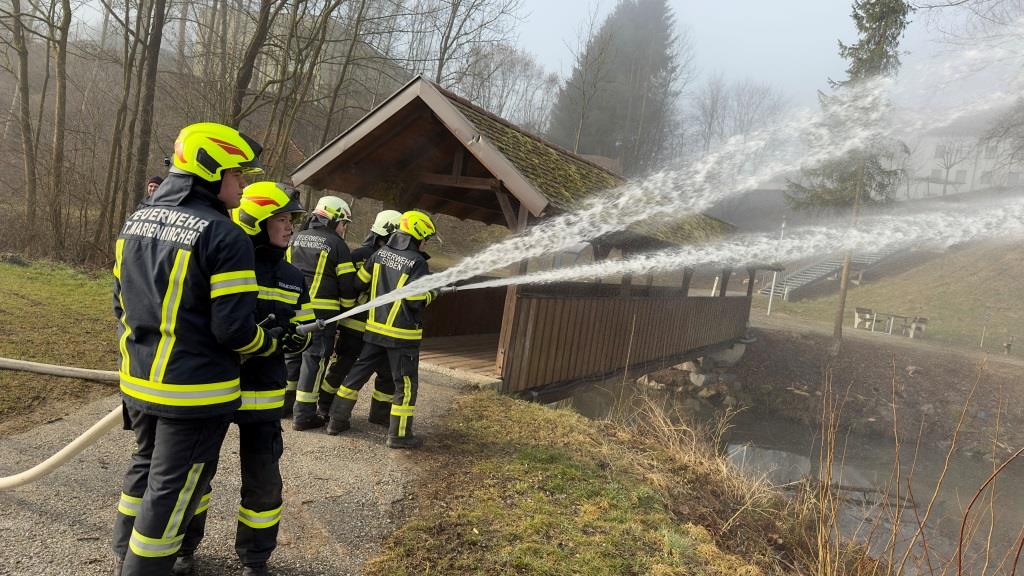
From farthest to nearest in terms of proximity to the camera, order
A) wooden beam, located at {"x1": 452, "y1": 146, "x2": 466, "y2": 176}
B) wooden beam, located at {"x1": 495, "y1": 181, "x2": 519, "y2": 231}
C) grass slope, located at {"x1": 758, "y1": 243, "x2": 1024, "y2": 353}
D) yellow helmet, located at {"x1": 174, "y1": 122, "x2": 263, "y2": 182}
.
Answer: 1. grass slope, located at {"x1": 758, "y1": 243, "x2": 1024, "y2": 353}
2. wooden beam, located at {"x1": 452, "y1": 146, "x2": 466, "y2": 176}
3. wooden beam, located at {"x1": 495, "y1": 181, "x2": 519, "y2": 231}
4. yellow helmet, located at {"x1": 174, "y1": 122, "x2": 263, "y2": 182}

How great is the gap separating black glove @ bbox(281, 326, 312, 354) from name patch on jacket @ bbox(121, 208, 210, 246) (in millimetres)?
726

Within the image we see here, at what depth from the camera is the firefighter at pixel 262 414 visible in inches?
124

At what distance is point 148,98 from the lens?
14023 mm

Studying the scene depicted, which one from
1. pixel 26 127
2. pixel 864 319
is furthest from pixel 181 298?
pixel 864 319

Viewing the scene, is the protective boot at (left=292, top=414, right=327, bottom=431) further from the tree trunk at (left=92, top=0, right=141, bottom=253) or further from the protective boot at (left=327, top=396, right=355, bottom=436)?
the tree trunk at (left=92, top=0, right=141, bottom=253)

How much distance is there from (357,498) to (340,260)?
2170 millimetres

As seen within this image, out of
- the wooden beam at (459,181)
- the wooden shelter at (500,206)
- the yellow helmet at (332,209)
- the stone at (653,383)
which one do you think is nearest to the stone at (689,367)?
the stone at (653,383)

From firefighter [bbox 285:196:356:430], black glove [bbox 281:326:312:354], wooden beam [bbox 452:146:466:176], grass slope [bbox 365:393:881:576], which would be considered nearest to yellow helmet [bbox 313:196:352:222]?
firefighter [bbox 285:196:356:430]

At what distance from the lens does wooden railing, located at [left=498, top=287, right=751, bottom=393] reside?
8.42 meters

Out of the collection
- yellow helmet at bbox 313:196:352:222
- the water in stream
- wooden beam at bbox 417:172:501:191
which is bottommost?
the water in stream

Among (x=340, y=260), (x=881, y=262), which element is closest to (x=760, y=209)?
(x=881, y=262)

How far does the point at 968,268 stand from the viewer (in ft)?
114

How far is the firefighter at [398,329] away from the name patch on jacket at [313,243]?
0.45m

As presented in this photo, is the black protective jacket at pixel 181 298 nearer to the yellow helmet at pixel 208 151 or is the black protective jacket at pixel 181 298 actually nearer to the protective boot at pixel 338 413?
the yellow helmet at pixel 208 151
